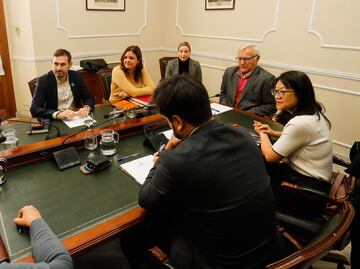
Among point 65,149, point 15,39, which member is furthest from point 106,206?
point 15,39

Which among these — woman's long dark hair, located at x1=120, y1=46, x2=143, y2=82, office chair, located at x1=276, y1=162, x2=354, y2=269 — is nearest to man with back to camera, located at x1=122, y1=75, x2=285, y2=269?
office chair, located at x1=276, y1=162, x2=354, y2=269

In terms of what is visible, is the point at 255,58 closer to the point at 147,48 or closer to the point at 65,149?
the point at 65,149

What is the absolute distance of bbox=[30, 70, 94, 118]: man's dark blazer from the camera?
245 cm

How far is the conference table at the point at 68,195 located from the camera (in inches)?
43.4

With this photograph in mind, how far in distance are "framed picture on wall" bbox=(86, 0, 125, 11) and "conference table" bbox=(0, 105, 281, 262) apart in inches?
118

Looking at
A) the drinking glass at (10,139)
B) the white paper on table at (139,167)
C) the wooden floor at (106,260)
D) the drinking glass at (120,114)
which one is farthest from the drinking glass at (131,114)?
the wooden floor at (106,260)

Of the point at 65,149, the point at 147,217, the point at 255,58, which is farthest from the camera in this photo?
the point at 255,58

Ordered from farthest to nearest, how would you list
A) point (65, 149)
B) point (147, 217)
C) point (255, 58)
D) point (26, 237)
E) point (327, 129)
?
point (255, 58), point (327, 129), point (65, 149), point (147, 217), point (26, 237)

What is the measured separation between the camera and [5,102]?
4434 millimetres

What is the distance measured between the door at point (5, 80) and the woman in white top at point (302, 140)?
3.83 meters

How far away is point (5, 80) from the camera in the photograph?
4344 millimetres

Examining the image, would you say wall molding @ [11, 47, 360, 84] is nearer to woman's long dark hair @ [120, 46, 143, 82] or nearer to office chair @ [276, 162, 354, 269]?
woman's long dark hair @ [120, 46, 143, 82]

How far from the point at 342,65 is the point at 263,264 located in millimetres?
2744

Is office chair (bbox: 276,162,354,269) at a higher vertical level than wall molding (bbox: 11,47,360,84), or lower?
lower
